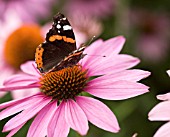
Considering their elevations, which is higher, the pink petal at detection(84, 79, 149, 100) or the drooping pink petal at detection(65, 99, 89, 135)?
the pink petal at detection(84, 79, 149, 100)

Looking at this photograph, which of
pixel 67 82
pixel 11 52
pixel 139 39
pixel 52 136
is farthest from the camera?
pixel 139 39

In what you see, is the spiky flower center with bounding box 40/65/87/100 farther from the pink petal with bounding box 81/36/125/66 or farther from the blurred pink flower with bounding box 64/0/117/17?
the blurred pink flower with bounding box 64/0/117/17

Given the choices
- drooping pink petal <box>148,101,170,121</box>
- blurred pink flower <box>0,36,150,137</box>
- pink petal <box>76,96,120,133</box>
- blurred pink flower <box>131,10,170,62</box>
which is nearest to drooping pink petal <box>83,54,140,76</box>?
blurred pink flower <box>0,36,150,137</box>

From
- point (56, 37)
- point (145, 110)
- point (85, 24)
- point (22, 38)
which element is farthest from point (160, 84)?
point (56, 37)

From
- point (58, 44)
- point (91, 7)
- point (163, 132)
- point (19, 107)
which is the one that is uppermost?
point (91, 7)

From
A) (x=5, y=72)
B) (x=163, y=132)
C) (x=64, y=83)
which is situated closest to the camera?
(x=163, y=132)

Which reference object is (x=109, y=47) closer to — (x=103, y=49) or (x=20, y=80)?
(x=103, y=49)

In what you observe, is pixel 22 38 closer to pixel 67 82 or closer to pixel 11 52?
pixel 11 52

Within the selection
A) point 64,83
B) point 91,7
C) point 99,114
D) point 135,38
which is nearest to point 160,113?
point 99,114
